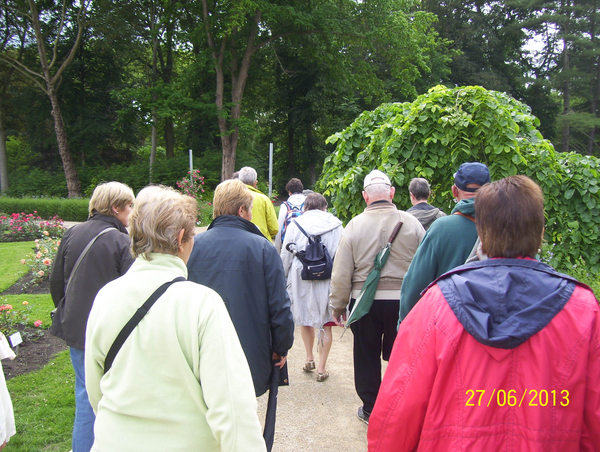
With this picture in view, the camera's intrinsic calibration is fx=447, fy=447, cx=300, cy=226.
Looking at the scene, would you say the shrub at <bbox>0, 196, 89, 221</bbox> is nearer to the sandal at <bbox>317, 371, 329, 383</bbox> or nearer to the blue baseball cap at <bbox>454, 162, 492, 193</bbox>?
the sandal at <bbox>317, 371, 329, 383</bbox>

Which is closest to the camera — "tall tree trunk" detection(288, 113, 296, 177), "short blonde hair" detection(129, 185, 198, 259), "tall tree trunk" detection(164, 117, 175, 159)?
"short blonde hair" detection(129, 185, 198, 259)

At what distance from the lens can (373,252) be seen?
11.3 feet

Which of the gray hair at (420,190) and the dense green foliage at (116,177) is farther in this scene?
the dense green foliage at (116,177)

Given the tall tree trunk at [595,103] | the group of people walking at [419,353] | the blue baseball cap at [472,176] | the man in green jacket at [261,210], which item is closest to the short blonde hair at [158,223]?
the group of people walking at [419,353]

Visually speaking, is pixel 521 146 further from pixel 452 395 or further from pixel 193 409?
pixel 193 409

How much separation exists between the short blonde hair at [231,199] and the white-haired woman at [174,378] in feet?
4.19

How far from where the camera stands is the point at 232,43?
2255cm

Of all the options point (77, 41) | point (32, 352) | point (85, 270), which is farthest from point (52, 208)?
point (85, 270)

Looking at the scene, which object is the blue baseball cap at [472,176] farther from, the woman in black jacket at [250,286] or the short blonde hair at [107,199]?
the short blonde hair at [107,199]

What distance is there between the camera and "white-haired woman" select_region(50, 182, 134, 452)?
106 inches

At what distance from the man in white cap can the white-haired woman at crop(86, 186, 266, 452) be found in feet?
6.79

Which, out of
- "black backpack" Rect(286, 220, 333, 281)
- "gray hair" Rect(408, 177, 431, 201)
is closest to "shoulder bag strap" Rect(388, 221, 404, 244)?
"gray hair" Rect(408, 177, 431, 201)

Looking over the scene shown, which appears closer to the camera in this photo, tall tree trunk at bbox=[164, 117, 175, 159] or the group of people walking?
the group of people walking
